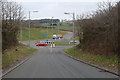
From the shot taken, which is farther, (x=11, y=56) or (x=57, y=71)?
(x=11, y=56)

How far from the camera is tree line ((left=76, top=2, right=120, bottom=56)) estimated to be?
23.6 meters

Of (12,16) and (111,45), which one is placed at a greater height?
(12,16)

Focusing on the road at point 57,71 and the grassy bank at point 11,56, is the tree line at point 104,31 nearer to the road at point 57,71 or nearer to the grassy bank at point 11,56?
the road at point 57,71

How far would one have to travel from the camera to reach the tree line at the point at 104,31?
23584mm

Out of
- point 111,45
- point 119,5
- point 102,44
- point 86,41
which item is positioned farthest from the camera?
point 86,41

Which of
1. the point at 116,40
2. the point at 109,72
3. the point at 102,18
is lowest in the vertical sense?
the point at 109,72

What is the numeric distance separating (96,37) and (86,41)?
6.49m

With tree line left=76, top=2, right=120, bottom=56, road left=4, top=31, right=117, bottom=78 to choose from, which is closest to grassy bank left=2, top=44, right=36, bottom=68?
road left=4, top=31, right=117, bottom=78

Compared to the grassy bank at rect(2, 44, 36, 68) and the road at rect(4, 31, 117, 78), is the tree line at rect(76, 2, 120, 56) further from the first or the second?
the grassy bank at rect(2, 44, 36, 68)

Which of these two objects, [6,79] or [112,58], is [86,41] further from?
[6,79]

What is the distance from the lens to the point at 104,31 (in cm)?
3036

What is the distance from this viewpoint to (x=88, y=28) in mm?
37312

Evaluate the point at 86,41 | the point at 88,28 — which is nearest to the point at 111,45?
the point at 88,28

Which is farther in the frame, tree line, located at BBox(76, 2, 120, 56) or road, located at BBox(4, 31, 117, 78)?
tree line, located at BBox(76, 2, 120, 56)
